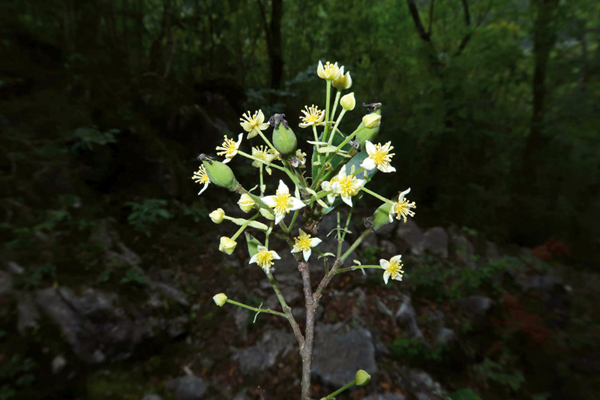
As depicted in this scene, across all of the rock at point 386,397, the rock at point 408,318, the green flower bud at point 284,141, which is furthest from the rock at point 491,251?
the green flower bud at point 284,141

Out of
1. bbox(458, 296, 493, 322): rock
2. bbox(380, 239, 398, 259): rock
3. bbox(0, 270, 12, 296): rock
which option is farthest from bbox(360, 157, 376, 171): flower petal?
bbox(380, 239, 398, 259): rock

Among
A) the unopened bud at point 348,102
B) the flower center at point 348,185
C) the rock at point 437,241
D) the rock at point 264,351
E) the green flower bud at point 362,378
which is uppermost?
the unopened bud at point 348,102

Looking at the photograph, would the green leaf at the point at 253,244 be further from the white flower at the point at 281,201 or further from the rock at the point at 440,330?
the rock at the point at 440,330

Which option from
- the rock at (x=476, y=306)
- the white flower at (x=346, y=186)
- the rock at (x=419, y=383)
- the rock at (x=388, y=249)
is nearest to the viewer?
the white flower at (x=346, y=186)

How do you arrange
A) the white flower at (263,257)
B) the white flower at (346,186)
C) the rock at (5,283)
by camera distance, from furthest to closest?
the rock at (5,283)
the white flower at (263,257)
the white flower at (346,186)

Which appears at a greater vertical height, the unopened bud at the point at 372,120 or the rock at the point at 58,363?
the unopened bud at the point at 372,120
